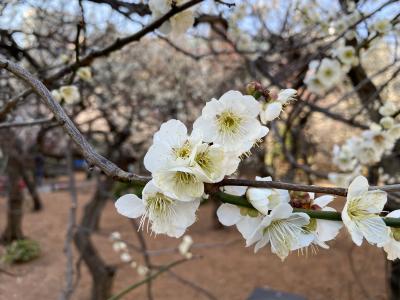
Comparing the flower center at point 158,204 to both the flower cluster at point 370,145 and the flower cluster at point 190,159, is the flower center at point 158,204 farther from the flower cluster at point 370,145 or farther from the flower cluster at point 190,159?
the flower cluster at point 370,145

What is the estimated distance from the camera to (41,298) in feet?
9.93

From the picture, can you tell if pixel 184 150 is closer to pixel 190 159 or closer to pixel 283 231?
pixel 190 159

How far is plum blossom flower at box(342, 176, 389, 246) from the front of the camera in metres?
0.66

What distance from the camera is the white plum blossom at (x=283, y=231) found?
0.66 metres

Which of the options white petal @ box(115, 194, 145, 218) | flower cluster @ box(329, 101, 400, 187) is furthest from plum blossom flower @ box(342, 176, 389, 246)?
flower cluster @ box(329, 101, 400, 187)

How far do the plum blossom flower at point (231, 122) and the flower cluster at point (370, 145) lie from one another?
1.67 meters

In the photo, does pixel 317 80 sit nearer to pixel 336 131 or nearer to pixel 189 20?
pixel 189 20

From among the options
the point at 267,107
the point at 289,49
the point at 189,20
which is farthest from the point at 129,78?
the point at 267,107

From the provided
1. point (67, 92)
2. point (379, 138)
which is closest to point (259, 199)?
point (67, 92)

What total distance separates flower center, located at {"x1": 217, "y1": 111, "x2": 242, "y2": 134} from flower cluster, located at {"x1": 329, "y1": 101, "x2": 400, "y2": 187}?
5.54ft

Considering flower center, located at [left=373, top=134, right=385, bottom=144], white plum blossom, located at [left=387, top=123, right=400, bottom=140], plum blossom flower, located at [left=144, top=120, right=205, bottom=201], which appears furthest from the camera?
flower center, located at [left=373, top=134, right=385, bottom=144]

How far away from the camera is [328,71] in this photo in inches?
102

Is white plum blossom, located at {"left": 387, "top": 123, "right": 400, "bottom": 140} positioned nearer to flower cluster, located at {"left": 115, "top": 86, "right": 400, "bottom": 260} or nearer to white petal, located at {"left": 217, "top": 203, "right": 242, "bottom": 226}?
flower cluster, located at {"left": 115, "top": 86, "right": 400, "bottom": 260}

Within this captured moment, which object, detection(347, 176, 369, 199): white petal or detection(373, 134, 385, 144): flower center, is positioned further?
detection(373, 134, 385, 144): flower center
